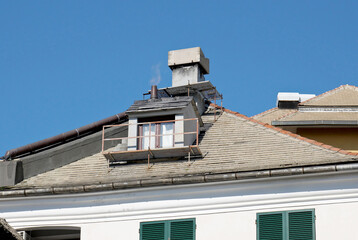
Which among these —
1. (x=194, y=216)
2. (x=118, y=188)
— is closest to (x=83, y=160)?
(x=118, y=188)

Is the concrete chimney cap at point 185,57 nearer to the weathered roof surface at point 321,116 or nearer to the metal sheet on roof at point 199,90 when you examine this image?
the metal sheet on roof at point 199,90

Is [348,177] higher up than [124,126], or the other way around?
[124,126]

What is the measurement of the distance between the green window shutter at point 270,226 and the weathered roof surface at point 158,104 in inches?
217

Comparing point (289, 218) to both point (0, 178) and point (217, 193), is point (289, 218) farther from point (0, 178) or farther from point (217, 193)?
point (0, 178)

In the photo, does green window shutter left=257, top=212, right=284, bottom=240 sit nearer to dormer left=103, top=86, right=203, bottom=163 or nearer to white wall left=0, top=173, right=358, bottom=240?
white wall left=0, top=173, right=358, bottom=240

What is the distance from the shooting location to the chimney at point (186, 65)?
28.7m

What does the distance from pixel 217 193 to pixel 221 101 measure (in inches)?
282

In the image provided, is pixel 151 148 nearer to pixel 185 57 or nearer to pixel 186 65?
pixel 186 65

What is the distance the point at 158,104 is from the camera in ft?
82.3

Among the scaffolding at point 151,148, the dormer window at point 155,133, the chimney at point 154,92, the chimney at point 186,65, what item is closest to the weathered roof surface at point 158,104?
the dormer window at point 155,133

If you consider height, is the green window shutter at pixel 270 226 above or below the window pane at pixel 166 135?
below

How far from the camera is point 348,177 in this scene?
20375 millimetres

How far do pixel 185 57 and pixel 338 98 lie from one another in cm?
615

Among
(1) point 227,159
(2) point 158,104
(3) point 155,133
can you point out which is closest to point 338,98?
(2) point 158,104
